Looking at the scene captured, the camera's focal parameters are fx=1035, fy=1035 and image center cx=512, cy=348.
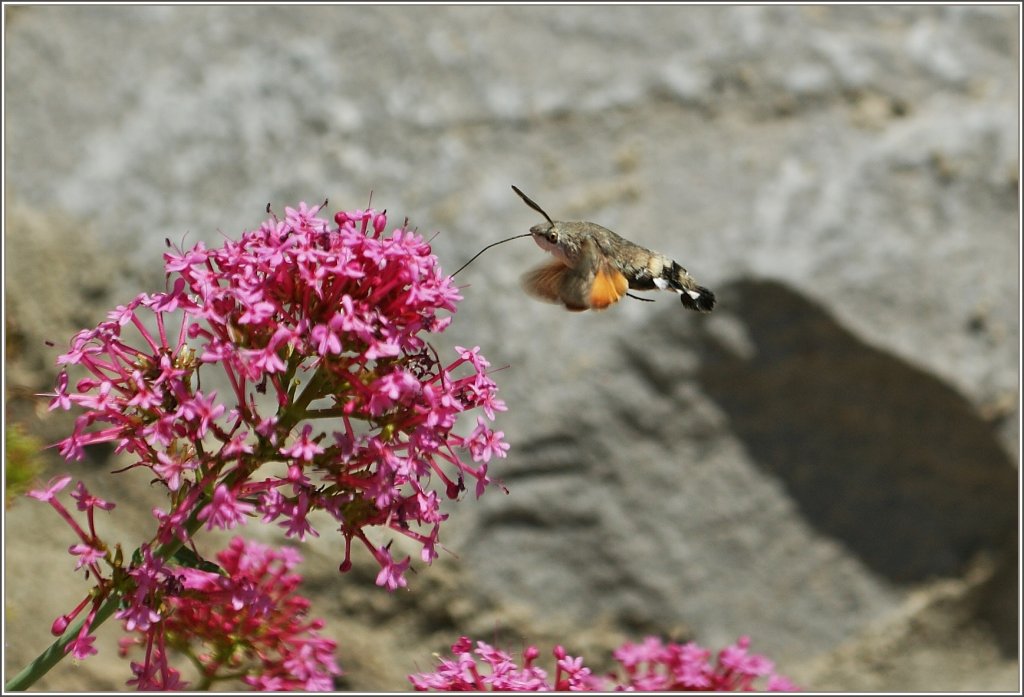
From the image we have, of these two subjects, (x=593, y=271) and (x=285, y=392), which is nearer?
(x=285, y=392)

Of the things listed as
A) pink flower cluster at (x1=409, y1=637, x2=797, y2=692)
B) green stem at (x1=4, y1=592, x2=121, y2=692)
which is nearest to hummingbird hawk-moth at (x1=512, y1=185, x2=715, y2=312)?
pink flower cluster at (x1=409, y1=637, x2=797, y2=692)

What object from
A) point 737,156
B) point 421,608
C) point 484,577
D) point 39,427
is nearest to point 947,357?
point 737,156

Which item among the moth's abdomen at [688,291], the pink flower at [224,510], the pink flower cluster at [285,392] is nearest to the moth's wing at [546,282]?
the moth's abdomen at [688,291]

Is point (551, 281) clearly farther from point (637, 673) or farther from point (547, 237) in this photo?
point (637, 673)

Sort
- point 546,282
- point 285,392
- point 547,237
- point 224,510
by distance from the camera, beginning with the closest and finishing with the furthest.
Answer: point 224,510, point 285,392, point 547,237, point 546,282

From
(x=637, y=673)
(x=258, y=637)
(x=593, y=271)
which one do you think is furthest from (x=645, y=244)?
(x=258, y=637)

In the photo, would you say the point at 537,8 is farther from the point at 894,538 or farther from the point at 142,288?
the point at 894,538

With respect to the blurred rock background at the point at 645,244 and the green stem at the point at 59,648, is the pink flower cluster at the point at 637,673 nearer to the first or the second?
the green stem at the point at 59,648

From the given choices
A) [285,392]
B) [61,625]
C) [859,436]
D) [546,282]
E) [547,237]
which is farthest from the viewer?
[859,436]
